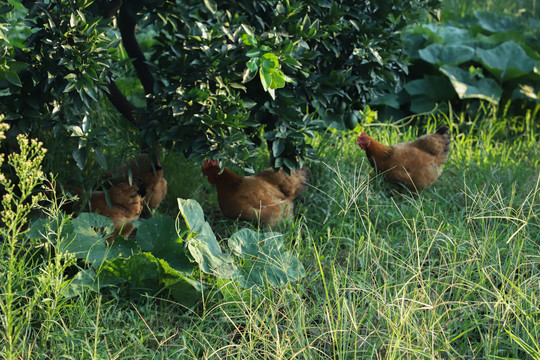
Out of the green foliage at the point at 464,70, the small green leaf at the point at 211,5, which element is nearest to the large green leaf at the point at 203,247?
the small green leaf at the point at 211,5

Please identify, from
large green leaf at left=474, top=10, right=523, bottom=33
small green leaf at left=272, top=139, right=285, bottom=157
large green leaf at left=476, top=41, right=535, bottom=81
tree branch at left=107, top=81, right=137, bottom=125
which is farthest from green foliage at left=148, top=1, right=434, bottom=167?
large green leaf at left=474, top=10, right=523, bottom=33

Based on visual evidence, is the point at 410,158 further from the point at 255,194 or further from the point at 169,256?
the point at 169,256

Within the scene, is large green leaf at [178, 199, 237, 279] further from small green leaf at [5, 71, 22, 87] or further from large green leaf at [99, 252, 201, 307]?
small green leaf at [5, 71, 22, 87]

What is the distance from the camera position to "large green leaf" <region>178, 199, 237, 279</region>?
2580mm

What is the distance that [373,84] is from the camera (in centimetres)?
346

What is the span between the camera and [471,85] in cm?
512

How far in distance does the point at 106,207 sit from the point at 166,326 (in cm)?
82

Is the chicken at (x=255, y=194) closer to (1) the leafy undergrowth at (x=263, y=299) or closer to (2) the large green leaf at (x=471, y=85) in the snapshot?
(1) the leafy undergrowth at (x=263, y=299)

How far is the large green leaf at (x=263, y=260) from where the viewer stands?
105 inches

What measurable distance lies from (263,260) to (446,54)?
10.6 feet

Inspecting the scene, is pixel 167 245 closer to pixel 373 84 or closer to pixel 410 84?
pixel 373 84

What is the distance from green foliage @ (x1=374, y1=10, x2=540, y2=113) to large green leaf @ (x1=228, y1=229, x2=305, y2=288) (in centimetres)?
257

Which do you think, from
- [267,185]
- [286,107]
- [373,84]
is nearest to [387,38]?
[373,84]

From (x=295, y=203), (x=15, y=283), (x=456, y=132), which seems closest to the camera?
(x=15, y=283)
